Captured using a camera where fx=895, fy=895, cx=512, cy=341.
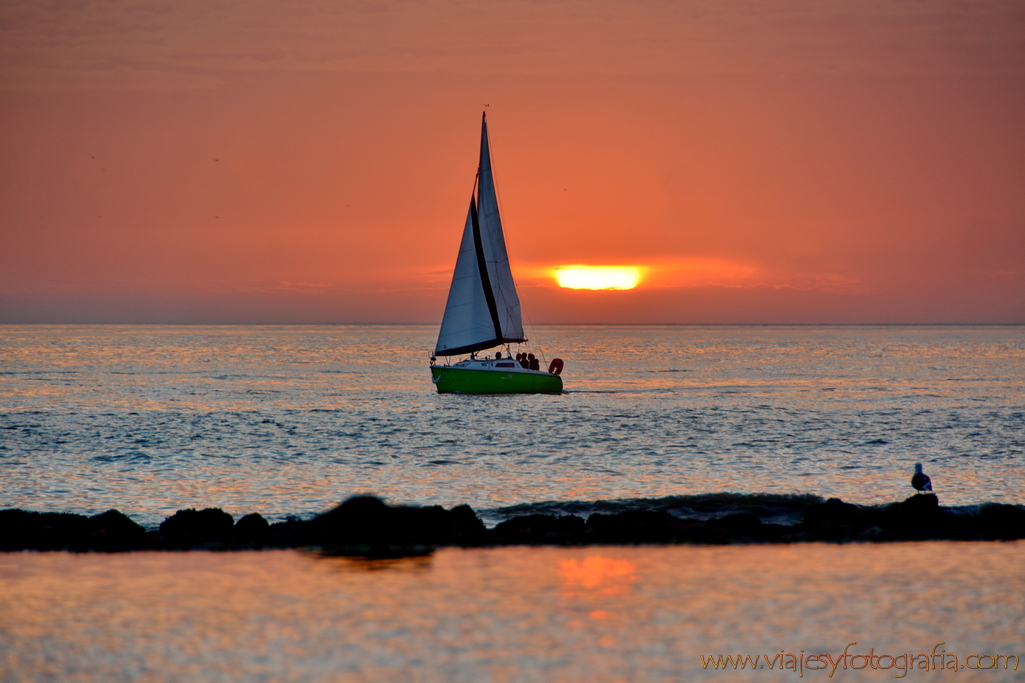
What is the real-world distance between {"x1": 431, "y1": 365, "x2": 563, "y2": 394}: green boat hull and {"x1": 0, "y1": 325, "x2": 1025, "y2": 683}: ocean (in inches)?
142

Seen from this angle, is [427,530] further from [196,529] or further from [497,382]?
[497,382]

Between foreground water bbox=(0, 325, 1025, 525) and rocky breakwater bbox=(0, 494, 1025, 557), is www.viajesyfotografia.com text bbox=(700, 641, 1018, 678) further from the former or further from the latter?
foreground water bbox=(0, 325, 1025, 525)

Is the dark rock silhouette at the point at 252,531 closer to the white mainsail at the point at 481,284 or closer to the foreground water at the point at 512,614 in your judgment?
the foreground water at the point at 512,614

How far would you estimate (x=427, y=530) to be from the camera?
54.0 ft

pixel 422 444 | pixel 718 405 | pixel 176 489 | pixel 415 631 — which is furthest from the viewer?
pixel 718 405

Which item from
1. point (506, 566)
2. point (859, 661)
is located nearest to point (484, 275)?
point (506, 566)

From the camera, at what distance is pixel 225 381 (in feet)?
254

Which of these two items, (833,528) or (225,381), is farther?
(225,381)

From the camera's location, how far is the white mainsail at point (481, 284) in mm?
57094

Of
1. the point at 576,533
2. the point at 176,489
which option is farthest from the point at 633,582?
the point at 176,489

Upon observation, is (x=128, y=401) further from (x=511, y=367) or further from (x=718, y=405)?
(x=718, y=405)

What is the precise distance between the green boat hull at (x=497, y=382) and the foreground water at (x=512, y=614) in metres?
39.1

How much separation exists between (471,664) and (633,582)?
13.4ft

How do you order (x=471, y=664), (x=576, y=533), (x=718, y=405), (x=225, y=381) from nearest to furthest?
(x=471, y=664) → (x=576, y=533) → (x=718, y=405) → (x=225, y=381)
